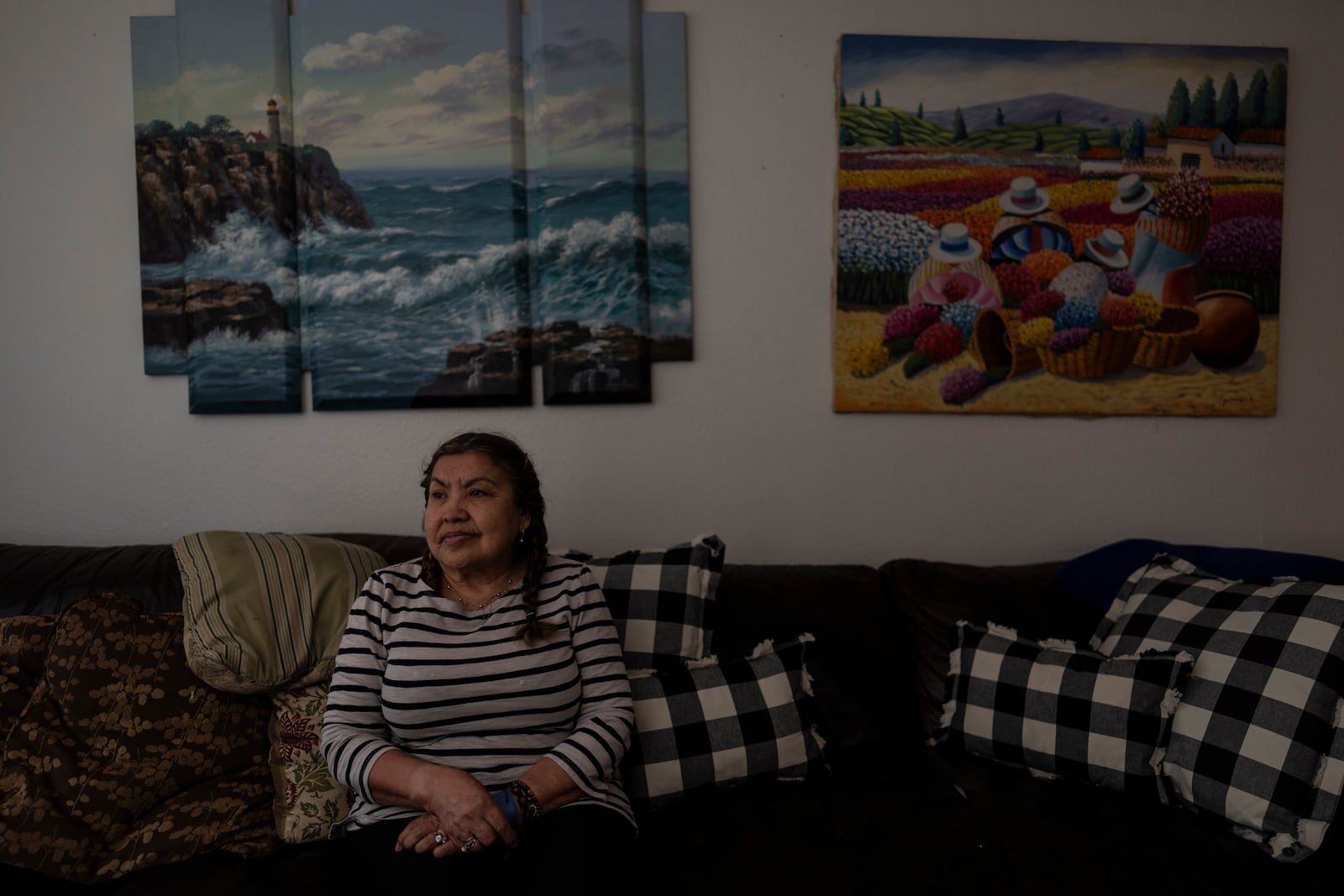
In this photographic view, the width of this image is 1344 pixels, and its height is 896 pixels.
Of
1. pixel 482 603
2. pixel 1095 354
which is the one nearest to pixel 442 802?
pixel 482 603

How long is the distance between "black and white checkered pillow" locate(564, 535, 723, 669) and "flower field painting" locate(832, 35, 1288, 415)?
67 cm

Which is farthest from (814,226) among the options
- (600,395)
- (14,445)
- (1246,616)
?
(14,445)

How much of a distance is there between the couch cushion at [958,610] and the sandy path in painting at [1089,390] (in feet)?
1.51

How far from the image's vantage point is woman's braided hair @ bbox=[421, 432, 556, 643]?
154 centimetres

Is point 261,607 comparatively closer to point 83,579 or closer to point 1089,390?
point 83,579

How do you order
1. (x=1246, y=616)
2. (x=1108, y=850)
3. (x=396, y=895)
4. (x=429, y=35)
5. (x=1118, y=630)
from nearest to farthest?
1. (x=396, y=895)
2. (x=1108, y=850)
3. (x=1246, y=616)
4. (x=1118, y=630)
5. (x=429, y=35)

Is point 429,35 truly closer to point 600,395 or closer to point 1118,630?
point 600,395

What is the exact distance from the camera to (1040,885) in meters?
1.33

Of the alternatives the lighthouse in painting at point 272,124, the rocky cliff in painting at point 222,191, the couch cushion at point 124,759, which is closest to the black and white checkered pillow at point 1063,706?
the couch cushion at point 124,759

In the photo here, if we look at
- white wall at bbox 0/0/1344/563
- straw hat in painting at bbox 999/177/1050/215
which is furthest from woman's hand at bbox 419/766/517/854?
straw hat in painting at bbox 999/177/1050/215

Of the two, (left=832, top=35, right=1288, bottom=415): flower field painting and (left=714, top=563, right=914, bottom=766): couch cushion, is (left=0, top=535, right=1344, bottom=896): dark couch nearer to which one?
(left=714, top=563, right=914, bottom=766): couch cushion

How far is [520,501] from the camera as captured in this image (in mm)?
1570

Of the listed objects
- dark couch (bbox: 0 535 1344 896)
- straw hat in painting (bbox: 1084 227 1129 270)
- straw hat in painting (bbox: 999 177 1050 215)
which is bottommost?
dark couch (bbox: 0 535 1344 896)

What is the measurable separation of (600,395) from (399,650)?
899 mm
